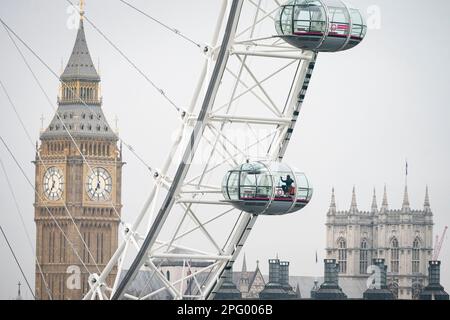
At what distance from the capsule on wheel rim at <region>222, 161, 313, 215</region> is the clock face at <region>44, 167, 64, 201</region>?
108 meters

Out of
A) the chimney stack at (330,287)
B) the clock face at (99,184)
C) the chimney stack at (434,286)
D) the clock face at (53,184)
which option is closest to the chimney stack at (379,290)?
the chimney stack at (330,287)

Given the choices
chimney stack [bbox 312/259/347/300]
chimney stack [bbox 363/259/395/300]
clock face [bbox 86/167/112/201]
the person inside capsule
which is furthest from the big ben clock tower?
the person inside capsule

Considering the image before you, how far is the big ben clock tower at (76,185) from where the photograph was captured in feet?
508

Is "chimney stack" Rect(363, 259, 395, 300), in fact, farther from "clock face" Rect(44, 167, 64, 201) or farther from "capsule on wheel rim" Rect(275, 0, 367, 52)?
"capsule on wheel rim" Rect(275, 0, 367, 52)

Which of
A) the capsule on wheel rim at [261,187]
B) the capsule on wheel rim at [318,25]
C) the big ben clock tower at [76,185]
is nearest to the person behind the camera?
the capsule on wheel rim at [318,25]

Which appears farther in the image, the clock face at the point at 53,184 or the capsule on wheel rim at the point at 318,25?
the clock face at the point at 53,184

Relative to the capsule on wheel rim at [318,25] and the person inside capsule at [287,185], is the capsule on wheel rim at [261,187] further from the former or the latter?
the capsule on wheel rim at [318,25]

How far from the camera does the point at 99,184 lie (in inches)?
6491

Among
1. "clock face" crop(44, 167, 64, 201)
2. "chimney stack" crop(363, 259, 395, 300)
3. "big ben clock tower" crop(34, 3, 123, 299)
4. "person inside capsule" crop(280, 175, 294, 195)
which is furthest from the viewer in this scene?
"chimney stack" crop(363, 259, 395, 300)

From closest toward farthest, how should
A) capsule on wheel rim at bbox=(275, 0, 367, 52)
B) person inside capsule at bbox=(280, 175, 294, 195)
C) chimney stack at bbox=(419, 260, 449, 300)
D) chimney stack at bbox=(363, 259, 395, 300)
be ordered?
1. capsule on wheel rim at bbox=(275, 0, 367, 52)
2. person inside capsule at bbox=(280, 175, 294, 195)
3. chimney stack at bbox=(419, 260, 449, 300)
4. chimney stack at bbox=(363, 259, 395, 300)

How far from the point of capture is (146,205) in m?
57.8

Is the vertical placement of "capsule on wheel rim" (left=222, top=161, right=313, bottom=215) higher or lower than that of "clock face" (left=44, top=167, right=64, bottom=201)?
lower

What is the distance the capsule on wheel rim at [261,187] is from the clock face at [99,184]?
343 feet

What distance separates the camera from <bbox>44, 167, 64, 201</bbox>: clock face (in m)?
163
